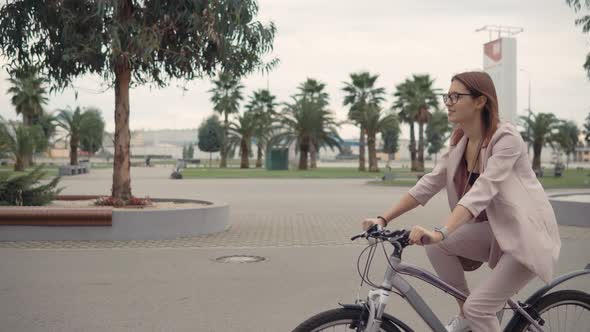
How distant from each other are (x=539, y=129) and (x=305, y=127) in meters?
22.8

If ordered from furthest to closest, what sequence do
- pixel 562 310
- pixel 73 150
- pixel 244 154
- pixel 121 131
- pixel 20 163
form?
pixel 244 154
pixel 73 150
pixel 20 163
pixel 121 131
pixel 562 310

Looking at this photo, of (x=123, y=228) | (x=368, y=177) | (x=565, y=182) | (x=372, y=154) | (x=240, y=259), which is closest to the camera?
(x=240, y=259)

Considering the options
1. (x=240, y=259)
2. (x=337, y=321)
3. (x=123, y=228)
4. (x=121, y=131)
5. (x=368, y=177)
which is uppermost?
(x=121, y=131)

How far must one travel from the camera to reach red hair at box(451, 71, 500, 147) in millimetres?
2812

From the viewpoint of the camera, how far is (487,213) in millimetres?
2738

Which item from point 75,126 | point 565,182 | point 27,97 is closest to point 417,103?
point 565,182

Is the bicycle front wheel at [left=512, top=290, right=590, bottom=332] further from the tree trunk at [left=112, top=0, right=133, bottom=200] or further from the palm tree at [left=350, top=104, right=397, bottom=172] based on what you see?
the palm tree at [left=350, top=104, right=397, bottom=172]

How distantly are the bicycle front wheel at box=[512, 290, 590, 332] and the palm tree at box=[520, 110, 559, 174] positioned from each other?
5802cm

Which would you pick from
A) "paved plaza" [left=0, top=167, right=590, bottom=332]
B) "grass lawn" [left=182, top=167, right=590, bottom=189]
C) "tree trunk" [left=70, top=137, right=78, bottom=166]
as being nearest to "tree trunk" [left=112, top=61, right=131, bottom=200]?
"paved plaza" [left=0, top=167, right=590, bottom=332]

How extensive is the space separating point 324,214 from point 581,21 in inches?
536

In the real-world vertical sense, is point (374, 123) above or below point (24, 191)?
above

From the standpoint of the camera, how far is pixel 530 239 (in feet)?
8.63

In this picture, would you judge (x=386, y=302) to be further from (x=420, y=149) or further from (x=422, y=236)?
(x=420, y=149)

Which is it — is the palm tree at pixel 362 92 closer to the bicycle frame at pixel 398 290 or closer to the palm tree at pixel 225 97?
the palm tree at pixel 225 97
